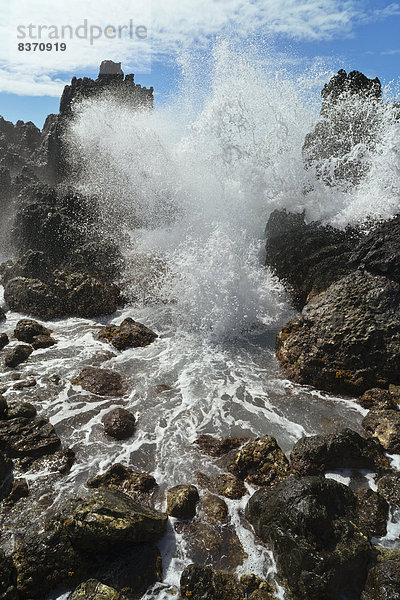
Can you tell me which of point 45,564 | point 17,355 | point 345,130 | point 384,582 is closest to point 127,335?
point 17,355

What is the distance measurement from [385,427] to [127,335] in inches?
286

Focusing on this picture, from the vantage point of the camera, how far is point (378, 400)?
7.30 metres

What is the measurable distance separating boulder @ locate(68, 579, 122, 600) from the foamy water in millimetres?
536

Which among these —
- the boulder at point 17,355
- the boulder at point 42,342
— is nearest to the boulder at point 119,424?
the boulder at point 17,355

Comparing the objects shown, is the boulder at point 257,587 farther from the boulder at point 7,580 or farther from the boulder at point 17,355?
the boulder at point 17,355

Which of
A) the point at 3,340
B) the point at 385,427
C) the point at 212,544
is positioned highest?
the point at 3,340

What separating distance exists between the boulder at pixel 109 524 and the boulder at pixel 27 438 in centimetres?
206

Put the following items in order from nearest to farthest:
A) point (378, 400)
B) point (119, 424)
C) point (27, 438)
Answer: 1. point (27, 438)
2. point (119, 424)
3. point (378, 400)

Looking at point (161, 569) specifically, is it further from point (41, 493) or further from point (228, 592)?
point (41, 493)

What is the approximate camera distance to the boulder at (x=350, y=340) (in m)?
7.86

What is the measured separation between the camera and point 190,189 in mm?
17141

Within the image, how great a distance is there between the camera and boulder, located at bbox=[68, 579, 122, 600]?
3869 millimetres

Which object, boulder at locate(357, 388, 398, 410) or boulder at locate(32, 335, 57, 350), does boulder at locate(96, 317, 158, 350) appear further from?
boulder at locate(357, 388, 398, 410)

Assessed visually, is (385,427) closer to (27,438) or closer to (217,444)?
(217,444)
